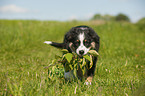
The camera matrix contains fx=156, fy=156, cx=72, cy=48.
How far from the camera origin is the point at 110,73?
417 cm

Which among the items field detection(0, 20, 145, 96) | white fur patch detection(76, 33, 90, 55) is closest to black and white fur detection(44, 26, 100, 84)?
white fur patch detection(76, 33, 90, 55)

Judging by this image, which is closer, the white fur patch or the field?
the field

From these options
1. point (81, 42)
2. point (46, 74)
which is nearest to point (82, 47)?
point (81, 42)

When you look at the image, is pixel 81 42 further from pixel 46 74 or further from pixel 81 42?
pixel 46 74

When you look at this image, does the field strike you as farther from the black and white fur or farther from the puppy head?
the puppy head

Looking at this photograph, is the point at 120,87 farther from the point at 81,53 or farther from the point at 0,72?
the point at 0,72

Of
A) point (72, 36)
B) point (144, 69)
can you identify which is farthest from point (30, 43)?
point (144, 69)

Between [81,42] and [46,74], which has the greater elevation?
[81,42]

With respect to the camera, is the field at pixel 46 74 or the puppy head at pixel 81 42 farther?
the puppy head at pixel 81 42

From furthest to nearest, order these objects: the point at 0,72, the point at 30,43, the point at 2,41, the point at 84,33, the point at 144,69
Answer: the point at 30,43 → the point at 2,41 → the point at 144,69 → the point at 0,72 → the point at 84,33

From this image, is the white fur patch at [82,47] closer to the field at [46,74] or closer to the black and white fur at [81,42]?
the black and white fur at [81,42]

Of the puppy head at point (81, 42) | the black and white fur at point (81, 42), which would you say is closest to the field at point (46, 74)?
the black and white fur at point (81, 42)

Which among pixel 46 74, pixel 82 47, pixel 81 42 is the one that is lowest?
pixel 46 74

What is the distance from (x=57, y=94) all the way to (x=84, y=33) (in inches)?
63.1
